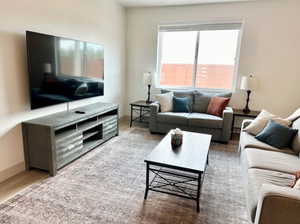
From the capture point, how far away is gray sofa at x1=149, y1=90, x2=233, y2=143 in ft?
12.3

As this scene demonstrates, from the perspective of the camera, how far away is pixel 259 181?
69.2 inches

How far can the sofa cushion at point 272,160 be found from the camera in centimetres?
202

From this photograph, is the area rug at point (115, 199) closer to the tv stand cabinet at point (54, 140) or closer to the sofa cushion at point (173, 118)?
the tv stand cabinet at point (54, 140)

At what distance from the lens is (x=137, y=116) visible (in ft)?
17.4

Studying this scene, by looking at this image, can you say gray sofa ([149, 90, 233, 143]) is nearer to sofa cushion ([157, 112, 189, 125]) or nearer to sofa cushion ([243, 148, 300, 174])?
sofa cushion ([157, 112, 189, 125])

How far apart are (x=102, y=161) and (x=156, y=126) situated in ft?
4.95

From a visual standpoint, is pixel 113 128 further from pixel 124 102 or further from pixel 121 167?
pixel 124 102

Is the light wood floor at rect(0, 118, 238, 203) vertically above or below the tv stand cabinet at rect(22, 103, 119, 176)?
below

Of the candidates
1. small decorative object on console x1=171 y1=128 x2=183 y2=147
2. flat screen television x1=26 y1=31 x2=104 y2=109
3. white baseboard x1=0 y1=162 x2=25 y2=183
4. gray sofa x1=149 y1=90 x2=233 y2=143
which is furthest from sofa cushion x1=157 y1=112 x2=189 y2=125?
white baseboard x1=0 y1=162 x2=25 y2=183

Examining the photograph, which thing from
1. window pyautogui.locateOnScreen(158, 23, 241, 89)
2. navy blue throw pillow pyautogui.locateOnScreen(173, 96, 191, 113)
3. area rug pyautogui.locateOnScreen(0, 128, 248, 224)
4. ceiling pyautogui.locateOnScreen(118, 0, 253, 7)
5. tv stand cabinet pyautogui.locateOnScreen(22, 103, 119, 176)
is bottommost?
area rug pyautogui.locateOnScreen(0, 128, 248, 224)

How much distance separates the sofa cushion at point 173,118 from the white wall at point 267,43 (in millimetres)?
1362

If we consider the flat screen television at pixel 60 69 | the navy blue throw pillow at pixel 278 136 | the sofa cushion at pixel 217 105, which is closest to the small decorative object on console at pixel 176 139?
the navy blue throw pillow at pixel 278 136

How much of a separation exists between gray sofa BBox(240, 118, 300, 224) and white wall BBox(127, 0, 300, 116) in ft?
5.55

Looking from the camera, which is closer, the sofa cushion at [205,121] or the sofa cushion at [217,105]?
→ the sofa cushion at [205,121]
